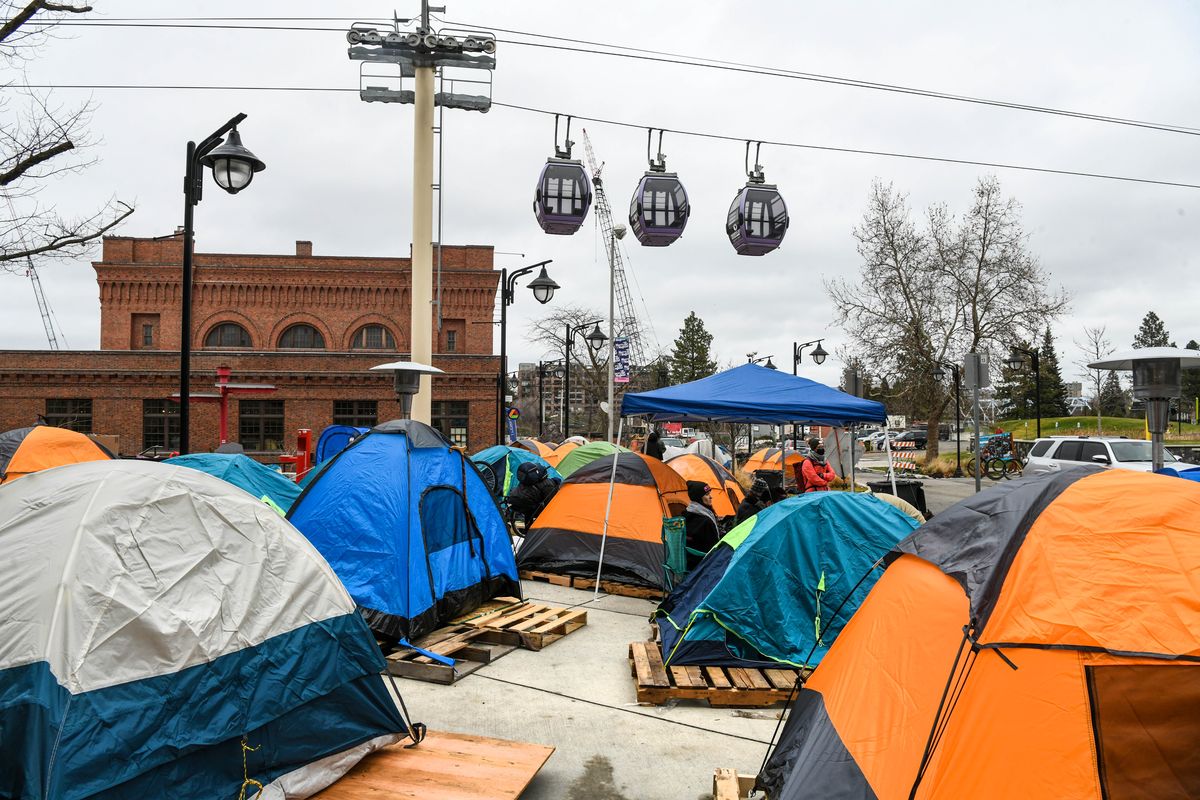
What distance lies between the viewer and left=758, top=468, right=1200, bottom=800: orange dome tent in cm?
278

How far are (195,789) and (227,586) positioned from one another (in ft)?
3.13

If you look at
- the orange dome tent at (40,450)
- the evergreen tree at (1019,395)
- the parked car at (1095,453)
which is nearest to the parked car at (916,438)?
the evergreen tree at (1019,395)

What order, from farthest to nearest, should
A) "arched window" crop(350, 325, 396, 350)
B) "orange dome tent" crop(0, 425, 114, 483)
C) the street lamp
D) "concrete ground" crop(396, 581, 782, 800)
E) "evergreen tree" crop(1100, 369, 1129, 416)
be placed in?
"evergreen tree" crop(1100, 369, 1129, 416), "arched window" crop(350, 325, 396, 350), "orange dome tent" crop(0, 425, 114, 483), the street lamp, "concrete ground" crop(396, 581, 782, 800)

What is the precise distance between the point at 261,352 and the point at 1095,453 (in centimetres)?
3124

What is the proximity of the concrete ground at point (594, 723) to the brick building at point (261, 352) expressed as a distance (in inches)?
1028

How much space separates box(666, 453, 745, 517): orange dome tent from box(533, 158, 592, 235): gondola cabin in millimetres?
4530

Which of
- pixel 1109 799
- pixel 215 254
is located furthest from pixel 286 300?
pixel 1109 799

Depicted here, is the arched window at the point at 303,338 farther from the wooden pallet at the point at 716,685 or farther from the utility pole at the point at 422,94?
the wooden pallet at the point at 716,685

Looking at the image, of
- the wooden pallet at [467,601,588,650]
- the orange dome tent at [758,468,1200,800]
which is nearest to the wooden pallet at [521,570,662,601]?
the wooden pallet at [467,601,588,650]

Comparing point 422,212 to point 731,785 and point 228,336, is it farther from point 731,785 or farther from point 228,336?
point 228,336

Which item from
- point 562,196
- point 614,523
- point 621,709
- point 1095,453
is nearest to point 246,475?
point 614,523

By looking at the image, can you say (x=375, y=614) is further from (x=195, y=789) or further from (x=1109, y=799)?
(x=1109, y=799)

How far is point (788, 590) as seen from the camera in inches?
239

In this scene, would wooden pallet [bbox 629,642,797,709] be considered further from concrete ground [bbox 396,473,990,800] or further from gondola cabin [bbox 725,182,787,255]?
gondola cabin [bbox 725,182,787,255]
